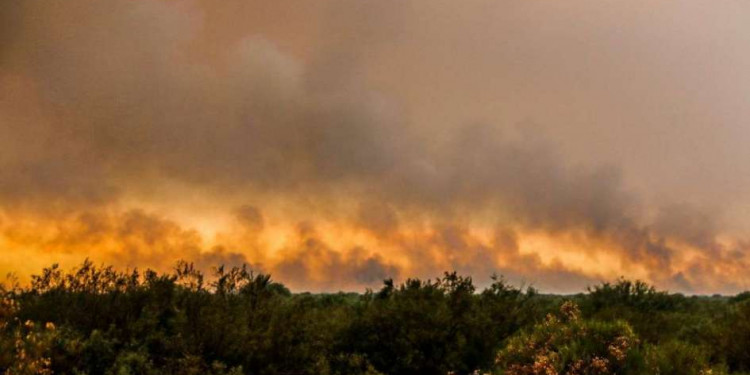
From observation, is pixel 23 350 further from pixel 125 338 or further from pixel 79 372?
pixel 125 338

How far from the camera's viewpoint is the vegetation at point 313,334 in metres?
11.2

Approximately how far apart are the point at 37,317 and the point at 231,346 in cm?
383

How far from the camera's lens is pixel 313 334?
1458 centimetres

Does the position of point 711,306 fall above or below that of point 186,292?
above

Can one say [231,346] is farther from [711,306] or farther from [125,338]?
[711,306]

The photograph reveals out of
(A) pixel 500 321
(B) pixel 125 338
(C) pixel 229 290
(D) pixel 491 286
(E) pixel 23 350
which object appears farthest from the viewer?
(D) pixel 491 286

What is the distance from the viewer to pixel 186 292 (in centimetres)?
1434

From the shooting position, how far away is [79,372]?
11.6 meters

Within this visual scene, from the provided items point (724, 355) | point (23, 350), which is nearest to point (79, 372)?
point (23, 350)

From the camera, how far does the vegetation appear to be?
1117 cm

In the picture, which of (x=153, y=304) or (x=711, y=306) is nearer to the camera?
(x=153, y=304)

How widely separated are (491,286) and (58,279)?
1118 centimetres

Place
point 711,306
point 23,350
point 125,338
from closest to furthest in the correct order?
point 23,350 → point 125,338 → point 711,306

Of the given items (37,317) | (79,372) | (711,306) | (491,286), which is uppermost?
(711,306)
